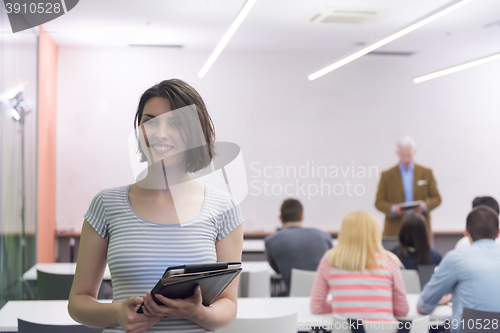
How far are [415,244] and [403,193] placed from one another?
6.25 feet

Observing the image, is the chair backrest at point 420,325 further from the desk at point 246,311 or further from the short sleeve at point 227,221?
the short sleeve at point 227,221

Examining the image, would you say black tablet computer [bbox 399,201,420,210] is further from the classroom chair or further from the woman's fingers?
the woman's fingers

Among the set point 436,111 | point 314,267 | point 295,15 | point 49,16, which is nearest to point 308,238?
point 314,267

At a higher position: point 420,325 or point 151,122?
point 151,122

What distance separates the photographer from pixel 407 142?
609cm

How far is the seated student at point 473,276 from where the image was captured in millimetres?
2383

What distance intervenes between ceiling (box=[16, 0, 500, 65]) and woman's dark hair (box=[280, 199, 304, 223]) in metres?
1.49

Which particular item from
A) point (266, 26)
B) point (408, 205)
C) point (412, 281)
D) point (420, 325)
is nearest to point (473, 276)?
point (420, 325)

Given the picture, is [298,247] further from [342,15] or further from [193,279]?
[193,279]

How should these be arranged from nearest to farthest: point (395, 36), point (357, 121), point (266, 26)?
point (395, 36) < point (266, 26) < point (357, 121)

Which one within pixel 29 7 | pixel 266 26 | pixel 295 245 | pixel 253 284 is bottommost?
pixel 253 284

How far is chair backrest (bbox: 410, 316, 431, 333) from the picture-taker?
2.08 meters

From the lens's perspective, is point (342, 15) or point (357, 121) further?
point (357, 121)

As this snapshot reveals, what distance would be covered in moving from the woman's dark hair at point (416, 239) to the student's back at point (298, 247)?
55cm
